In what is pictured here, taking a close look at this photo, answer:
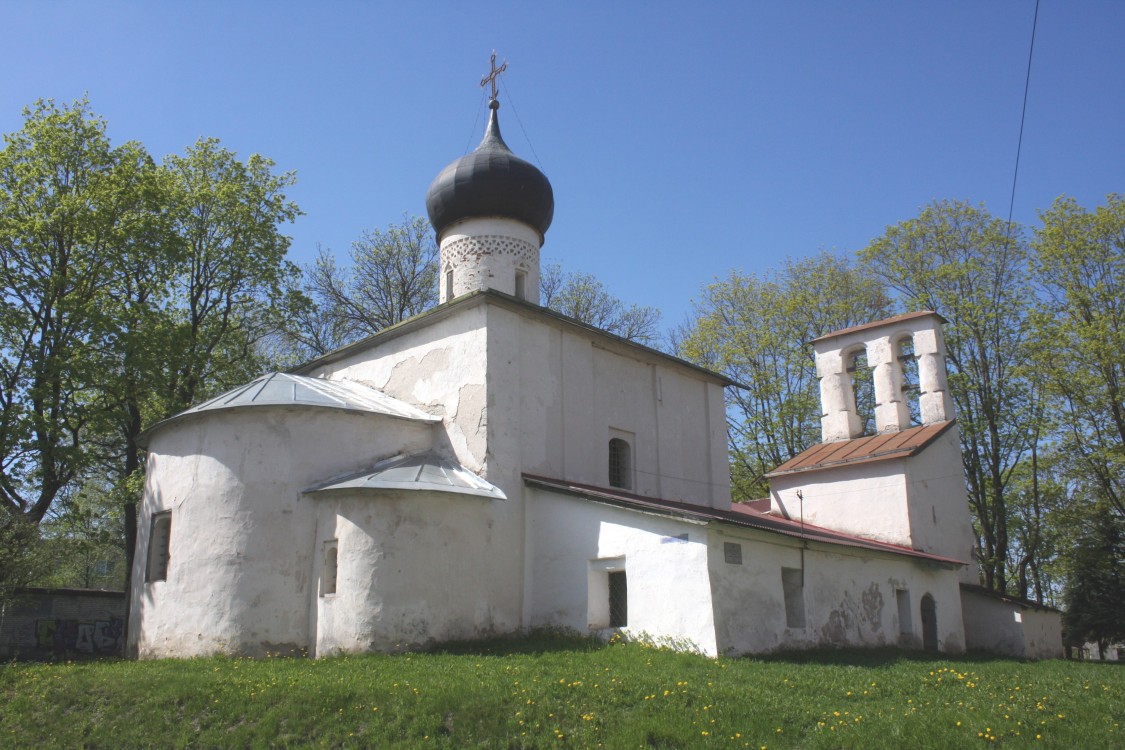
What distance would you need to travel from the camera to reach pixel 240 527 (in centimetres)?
1318

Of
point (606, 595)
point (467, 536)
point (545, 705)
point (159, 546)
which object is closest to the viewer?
point (545, 705)

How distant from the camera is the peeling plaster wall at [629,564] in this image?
40.1ft

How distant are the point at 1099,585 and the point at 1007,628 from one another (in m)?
4.63

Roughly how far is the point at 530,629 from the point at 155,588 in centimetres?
584

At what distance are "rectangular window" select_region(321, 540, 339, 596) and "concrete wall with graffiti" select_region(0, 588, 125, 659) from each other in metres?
9.07

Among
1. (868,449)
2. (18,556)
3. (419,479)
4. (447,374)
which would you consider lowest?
(18,556)

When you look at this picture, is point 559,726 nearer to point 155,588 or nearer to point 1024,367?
point 155,588

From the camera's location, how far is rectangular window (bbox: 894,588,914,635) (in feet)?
54.2

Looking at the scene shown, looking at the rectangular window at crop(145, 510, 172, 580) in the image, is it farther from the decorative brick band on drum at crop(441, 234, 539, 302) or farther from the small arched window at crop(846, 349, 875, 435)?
the small arched window at crop(846, 349, 875, 435)

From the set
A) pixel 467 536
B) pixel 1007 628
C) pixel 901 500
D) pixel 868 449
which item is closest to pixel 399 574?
pixel 467 536

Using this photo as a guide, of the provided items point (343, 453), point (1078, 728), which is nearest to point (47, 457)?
point (343, 453)

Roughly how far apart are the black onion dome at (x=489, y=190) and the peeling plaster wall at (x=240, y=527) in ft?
19.5

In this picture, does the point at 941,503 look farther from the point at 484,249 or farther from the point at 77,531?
the point at 77,531

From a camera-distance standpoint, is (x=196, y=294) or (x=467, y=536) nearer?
(x=467, y=536)
